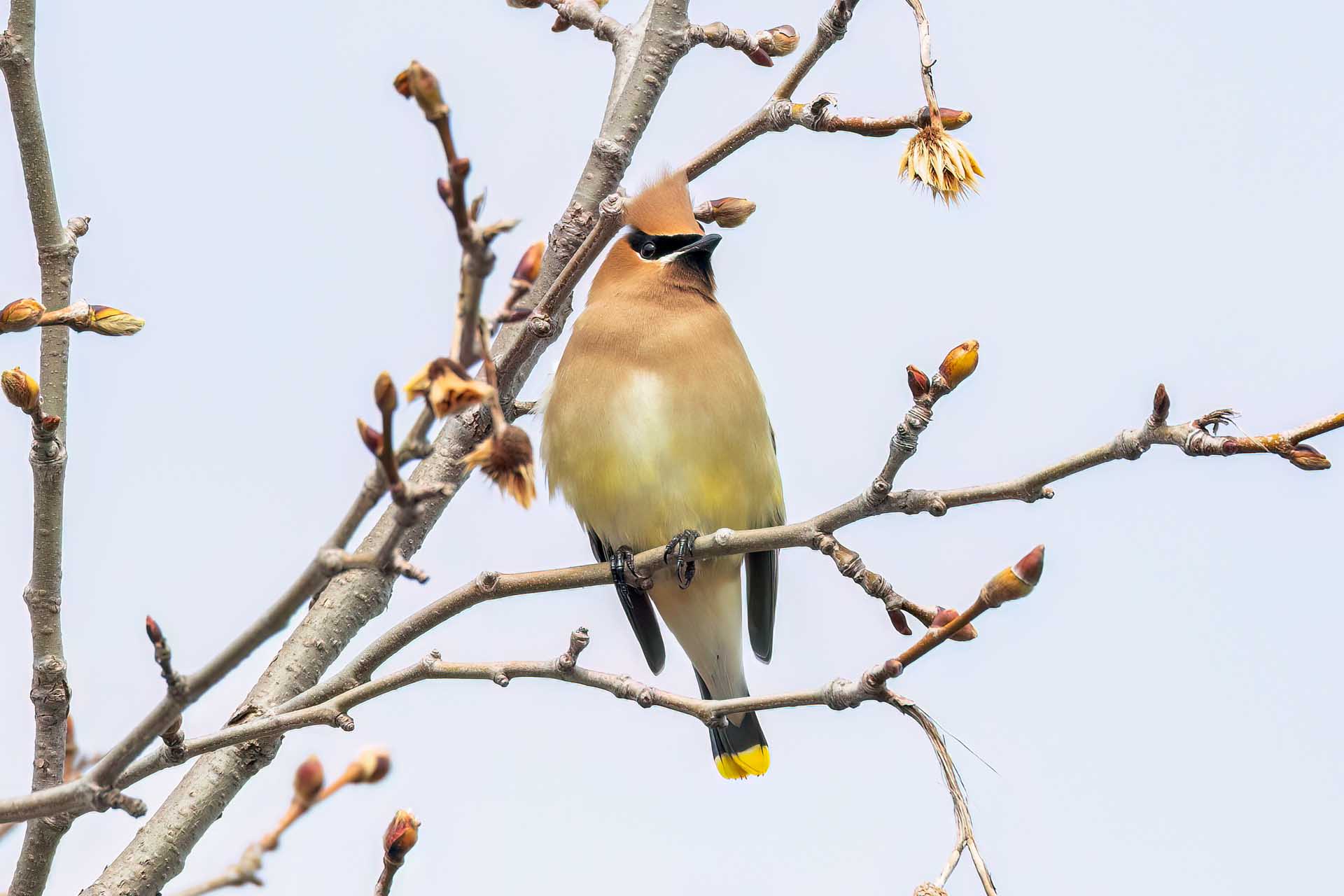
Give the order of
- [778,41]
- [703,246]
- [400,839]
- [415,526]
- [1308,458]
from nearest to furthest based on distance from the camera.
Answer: [1308,458] → [400,839] → [415,526] → [778,41] → [703,246]

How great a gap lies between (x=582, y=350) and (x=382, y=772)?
8.42 feet

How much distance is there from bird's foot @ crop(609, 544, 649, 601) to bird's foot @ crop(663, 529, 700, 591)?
100 mm

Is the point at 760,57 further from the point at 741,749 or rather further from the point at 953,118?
the point at 741,749

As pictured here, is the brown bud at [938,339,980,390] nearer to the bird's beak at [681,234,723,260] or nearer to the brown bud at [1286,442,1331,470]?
the brown bud at [1286,442,1331,470]

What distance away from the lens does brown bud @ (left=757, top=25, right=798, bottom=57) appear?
3.77m

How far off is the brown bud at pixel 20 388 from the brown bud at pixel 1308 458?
2.01 m

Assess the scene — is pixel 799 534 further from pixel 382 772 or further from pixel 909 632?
pixel 382 772

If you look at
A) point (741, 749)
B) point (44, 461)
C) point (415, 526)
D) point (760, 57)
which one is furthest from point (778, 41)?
point (741, 749)

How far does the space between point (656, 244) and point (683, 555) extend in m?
1.86

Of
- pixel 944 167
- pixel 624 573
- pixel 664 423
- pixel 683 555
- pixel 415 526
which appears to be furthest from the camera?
pixel 664 423

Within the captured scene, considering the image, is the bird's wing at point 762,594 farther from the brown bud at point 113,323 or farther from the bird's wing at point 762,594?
Result: the brown bud at point 113,323

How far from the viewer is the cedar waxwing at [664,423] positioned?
443cm

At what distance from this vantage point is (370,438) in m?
1.93

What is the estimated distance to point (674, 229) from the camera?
4.91 meters
